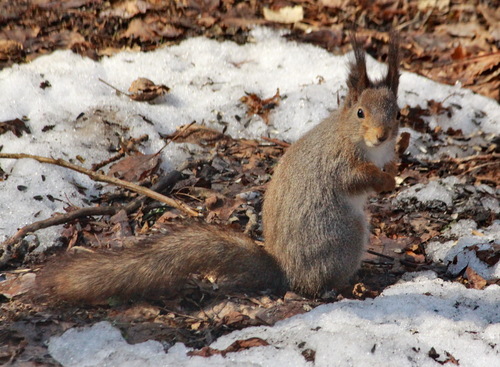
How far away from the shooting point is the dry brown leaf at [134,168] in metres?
4.53

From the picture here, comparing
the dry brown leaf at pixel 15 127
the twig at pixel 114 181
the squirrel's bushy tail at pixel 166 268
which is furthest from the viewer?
the dry brown leaf at pixel 15 127

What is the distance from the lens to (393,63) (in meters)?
3.73

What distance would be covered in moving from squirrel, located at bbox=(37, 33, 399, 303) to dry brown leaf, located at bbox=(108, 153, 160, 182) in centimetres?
112

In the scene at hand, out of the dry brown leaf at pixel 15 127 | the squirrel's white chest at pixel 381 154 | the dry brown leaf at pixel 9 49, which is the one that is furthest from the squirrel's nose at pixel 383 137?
the dry brown leaf at pixel 9 49

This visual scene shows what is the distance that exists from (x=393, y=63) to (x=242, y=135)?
1.73 meters

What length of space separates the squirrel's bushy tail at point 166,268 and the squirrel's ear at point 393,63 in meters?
1.24

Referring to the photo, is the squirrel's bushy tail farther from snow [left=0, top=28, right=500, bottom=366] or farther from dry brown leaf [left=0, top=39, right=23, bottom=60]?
dry brown leaf [left=0, top=39, right=23, bottom=60]

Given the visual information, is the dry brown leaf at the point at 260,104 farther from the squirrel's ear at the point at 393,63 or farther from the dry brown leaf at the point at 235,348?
the dry brown leaf at the point at 235,348

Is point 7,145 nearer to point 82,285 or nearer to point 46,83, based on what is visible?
point 46,83

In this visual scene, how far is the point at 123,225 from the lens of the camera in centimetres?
409

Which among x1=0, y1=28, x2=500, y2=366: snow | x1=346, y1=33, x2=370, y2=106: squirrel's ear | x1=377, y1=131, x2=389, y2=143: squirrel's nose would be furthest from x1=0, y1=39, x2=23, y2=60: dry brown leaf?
x1=377, y1=131, x2=389, y2=143: squirrel's nose

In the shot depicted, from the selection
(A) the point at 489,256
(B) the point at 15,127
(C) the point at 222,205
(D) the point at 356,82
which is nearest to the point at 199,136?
(C) the point at 222,205

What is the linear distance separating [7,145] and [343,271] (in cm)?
253

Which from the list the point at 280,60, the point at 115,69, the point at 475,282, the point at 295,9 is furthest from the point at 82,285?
the point at 295,9
